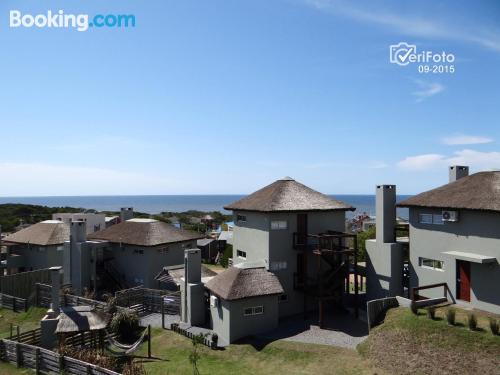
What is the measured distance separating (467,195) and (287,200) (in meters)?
10.6

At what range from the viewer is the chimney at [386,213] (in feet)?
81.0

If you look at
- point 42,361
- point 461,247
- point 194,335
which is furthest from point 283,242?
point 42,361

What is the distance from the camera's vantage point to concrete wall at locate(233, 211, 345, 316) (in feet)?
83.7

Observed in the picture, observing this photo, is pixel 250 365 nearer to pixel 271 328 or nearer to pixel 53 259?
pixel 271 328

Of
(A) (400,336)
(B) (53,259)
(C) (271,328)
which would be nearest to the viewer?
A: (A) (400,336)

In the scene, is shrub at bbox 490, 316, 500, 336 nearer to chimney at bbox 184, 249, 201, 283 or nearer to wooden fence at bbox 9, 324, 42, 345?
chimney at bbox 184, 249, 201, 283

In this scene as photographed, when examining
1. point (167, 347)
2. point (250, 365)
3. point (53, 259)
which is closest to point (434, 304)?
point (250, 365)

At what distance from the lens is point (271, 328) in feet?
74.6

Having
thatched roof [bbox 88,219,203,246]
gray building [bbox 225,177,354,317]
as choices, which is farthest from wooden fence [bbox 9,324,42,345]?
gray building [bbox 225,177,354,317]

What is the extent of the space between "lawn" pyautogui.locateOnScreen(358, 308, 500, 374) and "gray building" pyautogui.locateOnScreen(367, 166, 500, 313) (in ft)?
11.5

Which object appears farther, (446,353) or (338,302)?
(338,302)

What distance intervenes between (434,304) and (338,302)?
668cm

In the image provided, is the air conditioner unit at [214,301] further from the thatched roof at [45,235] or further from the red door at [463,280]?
the thatched roof at [45,235]

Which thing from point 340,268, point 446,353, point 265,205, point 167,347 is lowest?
point 167,347
